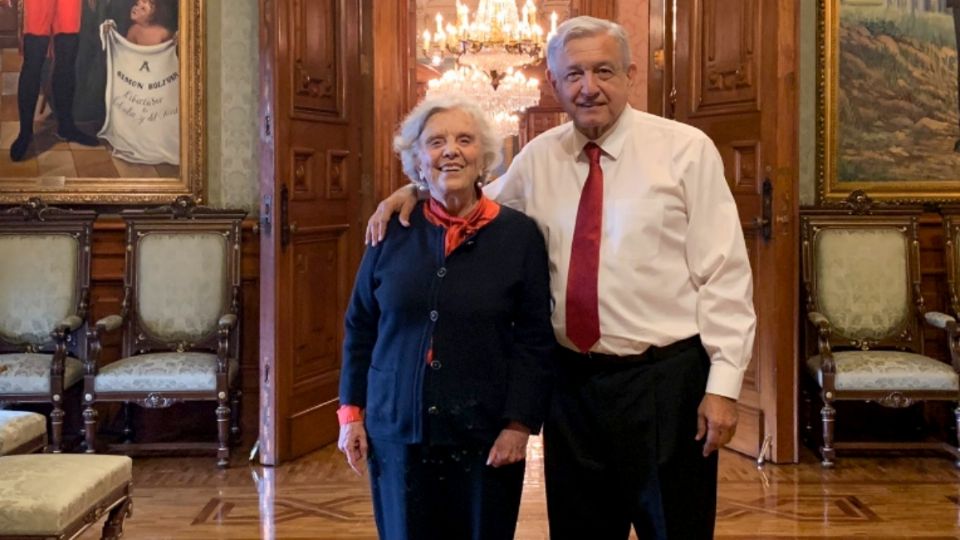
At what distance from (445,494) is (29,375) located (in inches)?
130

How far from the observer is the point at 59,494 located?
294 cm

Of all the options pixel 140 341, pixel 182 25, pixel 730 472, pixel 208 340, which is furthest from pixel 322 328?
pixel 730 472

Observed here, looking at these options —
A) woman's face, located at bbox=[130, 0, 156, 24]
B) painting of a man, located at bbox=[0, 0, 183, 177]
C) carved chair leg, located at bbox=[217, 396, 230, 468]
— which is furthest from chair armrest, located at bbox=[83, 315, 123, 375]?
woman's face, located at bbox=[130, 0, 156, 24]

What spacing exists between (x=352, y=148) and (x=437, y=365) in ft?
11.2

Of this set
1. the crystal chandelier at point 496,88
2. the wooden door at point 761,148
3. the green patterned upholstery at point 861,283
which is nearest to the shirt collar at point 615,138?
the wooden door at point 761,148

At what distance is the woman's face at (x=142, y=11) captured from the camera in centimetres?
553

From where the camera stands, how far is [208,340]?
5375 mm

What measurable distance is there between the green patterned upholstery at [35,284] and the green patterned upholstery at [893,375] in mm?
3646

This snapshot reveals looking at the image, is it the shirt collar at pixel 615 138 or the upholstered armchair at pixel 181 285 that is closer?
the shirt collar at pixel 615 138

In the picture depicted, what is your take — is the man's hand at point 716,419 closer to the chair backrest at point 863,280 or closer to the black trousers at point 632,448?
the black trousers at point 632,448

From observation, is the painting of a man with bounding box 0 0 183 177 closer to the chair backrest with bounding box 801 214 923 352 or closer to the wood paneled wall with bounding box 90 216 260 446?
the wood paneled wall with bounding box 90 216 260 446

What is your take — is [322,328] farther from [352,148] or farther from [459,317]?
[459,317]

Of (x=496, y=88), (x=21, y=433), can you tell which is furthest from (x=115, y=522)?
(x=496, y=88)

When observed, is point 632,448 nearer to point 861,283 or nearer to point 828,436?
point 828,436
